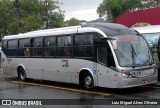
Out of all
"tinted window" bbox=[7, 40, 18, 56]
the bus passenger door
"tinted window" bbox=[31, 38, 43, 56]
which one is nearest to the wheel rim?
the bus passenger door

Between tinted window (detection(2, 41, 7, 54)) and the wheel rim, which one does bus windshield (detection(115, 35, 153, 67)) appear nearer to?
the wheel rim

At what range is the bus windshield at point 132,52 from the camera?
14.0 metres

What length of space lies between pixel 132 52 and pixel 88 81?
7.64 ft

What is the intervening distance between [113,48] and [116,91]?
76.9 inches

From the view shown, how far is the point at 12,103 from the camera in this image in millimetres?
12930

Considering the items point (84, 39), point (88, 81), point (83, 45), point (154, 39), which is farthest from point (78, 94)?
point (154, 39)

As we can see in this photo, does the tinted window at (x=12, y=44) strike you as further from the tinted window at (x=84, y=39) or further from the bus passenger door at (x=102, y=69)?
the bus passenger door at (x=102, y=69)

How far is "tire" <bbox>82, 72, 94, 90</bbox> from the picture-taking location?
15266 mm

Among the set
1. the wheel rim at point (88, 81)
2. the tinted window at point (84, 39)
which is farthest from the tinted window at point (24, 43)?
the wheel rim at point (88, 81)

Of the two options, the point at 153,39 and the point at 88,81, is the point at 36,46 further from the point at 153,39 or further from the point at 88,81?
the point at 153,39

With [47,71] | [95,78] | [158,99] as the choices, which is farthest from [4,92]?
[158,99]

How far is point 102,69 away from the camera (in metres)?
14.5

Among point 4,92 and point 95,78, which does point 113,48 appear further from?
point 4,92

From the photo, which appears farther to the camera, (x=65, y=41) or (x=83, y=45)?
(x=65, y=41)
